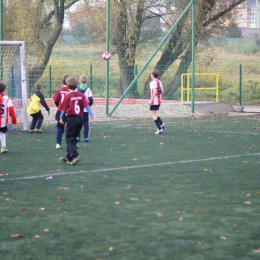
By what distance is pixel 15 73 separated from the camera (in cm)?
1895

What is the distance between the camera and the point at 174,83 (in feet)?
90.0

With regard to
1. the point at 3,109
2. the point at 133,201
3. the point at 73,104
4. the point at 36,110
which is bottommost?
the point at 133,201

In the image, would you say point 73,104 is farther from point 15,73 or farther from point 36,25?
point 36,25

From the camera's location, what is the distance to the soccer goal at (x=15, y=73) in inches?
691

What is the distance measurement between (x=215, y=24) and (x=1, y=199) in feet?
74.9

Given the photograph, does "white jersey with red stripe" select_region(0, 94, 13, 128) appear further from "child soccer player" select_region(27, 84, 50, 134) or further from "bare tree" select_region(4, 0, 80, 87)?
"bare tree" select_region(4, 0, 80, 87)

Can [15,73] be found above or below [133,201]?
above

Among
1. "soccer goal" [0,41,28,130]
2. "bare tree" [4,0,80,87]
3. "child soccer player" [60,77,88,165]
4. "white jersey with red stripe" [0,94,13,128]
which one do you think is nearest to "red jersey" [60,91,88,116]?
"child soccer player" [60,77,88,165]

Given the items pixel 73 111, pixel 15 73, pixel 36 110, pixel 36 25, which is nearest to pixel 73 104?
pixel 73 111

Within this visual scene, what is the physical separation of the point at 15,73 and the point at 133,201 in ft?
39.2

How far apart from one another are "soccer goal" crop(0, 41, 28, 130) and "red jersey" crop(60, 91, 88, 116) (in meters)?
6.93

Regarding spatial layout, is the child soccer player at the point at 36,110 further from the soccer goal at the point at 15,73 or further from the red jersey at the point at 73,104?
the red jersey at the point at 73,104

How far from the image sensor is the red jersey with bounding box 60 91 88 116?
10648mm

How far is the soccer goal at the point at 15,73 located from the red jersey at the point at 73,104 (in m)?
6.93
